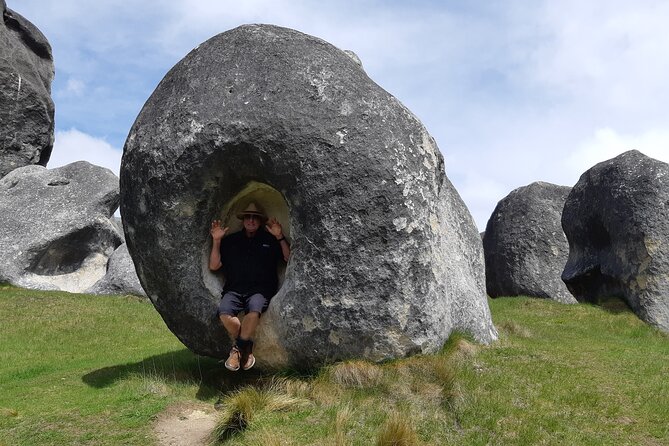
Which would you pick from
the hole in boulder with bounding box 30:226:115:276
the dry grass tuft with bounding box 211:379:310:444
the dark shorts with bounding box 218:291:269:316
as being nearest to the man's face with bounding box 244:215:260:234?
the dark shorts with bounding box 218:291:269:316

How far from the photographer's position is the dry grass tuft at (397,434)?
18.9 ft

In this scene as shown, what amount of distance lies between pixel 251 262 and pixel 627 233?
10.6 metres

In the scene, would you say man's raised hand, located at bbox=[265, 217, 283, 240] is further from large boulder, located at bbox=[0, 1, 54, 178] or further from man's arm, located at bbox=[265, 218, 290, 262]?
large boulder, located at bbox=[0, 1, 54, 178]

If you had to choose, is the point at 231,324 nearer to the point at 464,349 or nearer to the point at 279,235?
the point at 279,235

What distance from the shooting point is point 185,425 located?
688 cm

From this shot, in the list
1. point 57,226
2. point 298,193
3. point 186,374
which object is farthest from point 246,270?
point 57,226

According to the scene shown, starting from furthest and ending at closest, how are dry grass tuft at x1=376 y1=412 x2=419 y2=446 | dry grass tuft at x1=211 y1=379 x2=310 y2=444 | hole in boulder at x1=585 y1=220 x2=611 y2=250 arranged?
hole in boulder at x1=585 y1=220 x2=611 y2=250
dry grass tuft at x1=211 y1=379 x2=310 y2=444
dry grass tuft at x1=376 y1=412 x2=419 y2=446

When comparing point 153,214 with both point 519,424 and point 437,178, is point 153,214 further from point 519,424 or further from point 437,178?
point 519,424

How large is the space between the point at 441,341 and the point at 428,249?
1.09 meters

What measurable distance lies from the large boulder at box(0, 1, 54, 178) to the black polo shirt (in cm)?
2159

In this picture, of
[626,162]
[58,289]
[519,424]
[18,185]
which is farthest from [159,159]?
[18,185]

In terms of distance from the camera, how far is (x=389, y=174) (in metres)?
7.30

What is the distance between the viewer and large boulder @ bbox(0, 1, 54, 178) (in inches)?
1033

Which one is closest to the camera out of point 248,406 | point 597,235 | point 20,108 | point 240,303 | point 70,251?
point 248,406
